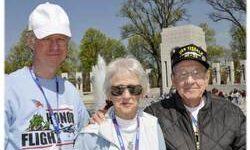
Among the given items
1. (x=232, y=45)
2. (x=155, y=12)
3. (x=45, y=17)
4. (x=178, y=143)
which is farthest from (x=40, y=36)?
(x=232, y=45)

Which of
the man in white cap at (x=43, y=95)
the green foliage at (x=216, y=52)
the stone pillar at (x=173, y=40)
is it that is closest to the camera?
the man in white cap at (x=43, y=95)

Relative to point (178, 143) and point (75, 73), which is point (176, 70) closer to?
point (178, 143)

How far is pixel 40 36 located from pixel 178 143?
40.5 inches

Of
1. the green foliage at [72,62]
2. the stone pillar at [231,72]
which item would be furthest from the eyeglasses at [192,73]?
the stone pillar at [231,72]

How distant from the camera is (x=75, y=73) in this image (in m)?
37.3

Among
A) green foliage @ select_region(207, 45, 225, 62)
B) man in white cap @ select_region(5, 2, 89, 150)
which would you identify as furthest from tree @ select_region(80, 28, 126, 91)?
man in white cap @ select_region(5, 2, 89, 150)

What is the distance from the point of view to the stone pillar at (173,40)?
29156mm

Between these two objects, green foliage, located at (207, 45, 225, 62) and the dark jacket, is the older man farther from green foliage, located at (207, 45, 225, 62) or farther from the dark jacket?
green foliage, located at (207, 45, 225, 62)

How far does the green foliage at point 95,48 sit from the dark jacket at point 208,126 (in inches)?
1368

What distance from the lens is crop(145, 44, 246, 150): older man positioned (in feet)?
8.36

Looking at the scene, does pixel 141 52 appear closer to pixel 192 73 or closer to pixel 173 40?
pixel 173 40

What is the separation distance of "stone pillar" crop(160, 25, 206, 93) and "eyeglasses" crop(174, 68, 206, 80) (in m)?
25.9

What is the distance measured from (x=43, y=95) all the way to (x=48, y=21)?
417 millimetres

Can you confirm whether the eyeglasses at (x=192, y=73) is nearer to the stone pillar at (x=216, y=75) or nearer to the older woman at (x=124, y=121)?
the older woman at (x=124, y=121)
